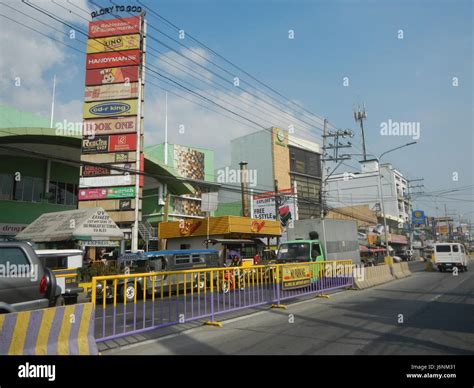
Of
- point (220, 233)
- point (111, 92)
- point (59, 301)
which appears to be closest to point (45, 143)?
point (111, 92)

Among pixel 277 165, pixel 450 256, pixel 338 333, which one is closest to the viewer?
pixel 338 333

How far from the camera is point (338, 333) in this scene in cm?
756

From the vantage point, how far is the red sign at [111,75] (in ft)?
100

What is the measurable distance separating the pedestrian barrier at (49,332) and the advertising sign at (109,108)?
2620 cm

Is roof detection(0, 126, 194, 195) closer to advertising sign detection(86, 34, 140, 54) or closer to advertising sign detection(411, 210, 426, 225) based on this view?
advertising sign detection(86, 34, 140, 54)

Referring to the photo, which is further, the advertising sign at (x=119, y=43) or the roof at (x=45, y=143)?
the advertising sign at (x=119, y=43)

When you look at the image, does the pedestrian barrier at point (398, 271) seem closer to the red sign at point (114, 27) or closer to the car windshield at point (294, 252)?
the car windshield at point (294, 252)

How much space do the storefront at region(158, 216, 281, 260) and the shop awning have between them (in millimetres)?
7900

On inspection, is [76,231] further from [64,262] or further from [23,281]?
[23,281]

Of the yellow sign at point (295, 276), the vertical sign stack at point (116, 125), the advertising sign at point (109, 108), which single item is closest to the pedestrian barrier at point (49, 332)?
the yellow sign at point (295, 276)

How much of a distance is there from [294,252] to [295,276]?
5229 millimetres

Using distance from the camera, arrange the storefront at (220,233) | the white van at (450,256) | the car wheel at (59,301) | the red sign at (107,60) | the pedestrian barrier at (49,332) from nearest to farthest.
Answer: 1. the pedestrian barrier at (49,332)
2. the car wheel at (59,301)
3. the white van at (450,256)
4. the storefront at (220,233)
5. the red sign at (107,60)
